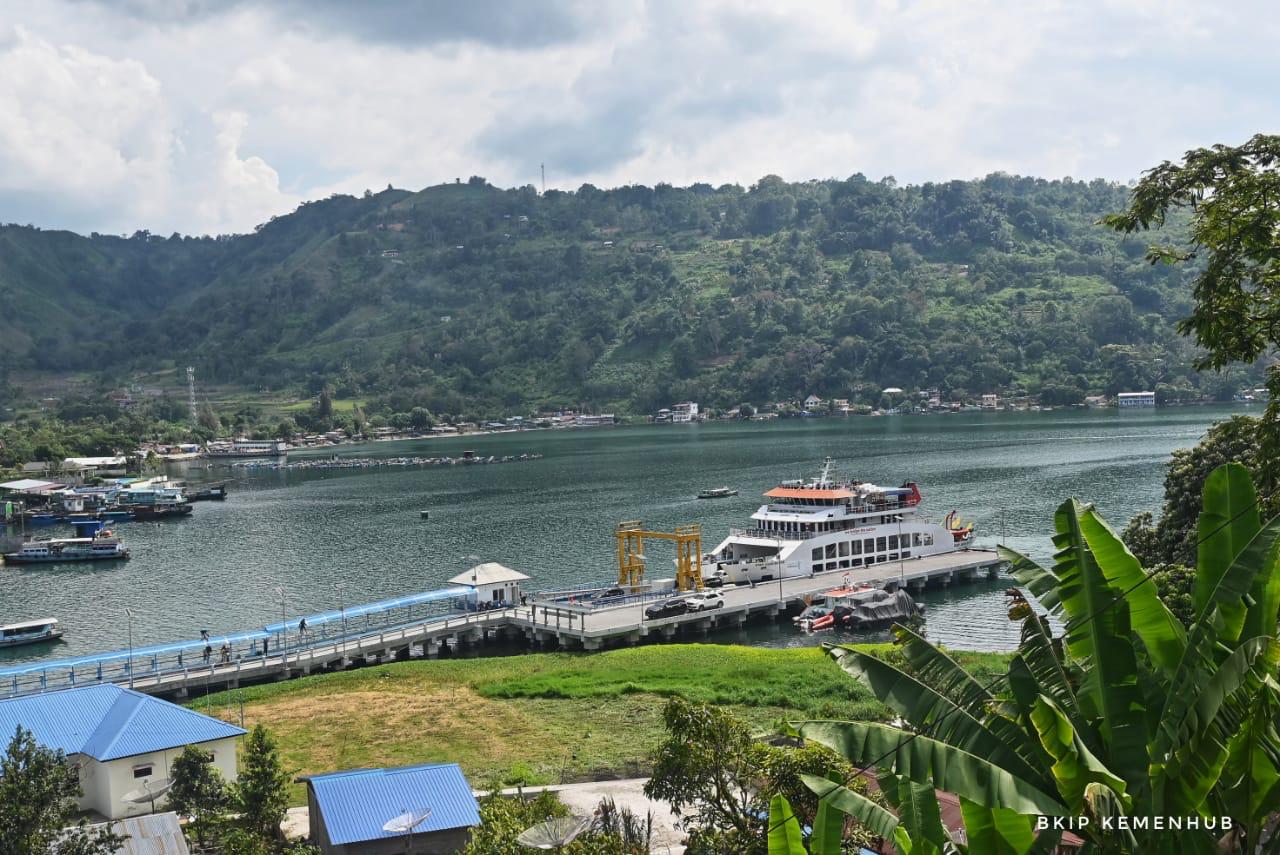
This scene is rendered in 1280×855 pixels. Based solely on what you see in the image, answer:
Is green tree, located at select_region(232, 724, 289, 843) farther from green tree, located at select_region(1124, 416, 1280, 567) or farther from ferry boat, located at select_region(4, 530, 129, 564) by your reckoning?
ferry boat, located at select_region(4, 530, 129, 564)

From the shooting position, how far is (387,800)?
63.6 feet

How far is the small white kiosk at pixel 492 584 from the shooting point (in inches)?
1864

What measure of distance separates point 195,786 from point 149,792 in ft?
7.96

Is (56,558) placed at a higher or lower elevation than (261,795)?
lower

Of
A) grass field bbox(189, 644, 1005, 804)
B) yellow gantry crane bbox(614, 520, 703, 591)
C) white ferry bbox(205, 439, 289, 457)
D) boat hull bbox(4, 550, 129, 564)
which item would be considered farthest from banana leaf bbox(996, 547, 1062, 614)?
white ferry bbox(205, 439, 289, 457)

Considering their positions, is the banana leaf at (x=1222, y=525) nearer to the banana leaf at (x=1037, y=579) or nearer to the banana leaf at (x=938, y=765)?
the banana leaf at (x=1037, y=579)

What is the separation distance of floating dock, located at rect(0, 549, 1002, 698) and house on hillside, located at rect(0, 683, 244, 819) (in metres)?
13.0

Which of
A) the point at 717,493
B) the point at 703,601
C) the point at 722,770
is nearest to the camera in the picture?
the point at 722,770

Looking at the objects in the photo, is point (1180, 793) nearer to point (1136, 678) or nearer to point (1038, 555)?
point (1136, 678)

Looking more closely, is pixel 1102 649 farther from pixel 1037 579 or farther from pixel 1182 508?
pixel 1182 508

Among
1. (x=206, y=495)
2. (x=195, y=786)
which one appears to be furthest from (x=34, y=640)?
(x=206, y=495)

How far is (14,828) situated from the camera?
1568 cm

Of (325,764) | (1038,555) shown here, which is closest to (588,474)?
(1038,555)

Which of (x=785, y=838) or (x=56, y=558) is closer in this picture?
(x=785, y=838)
